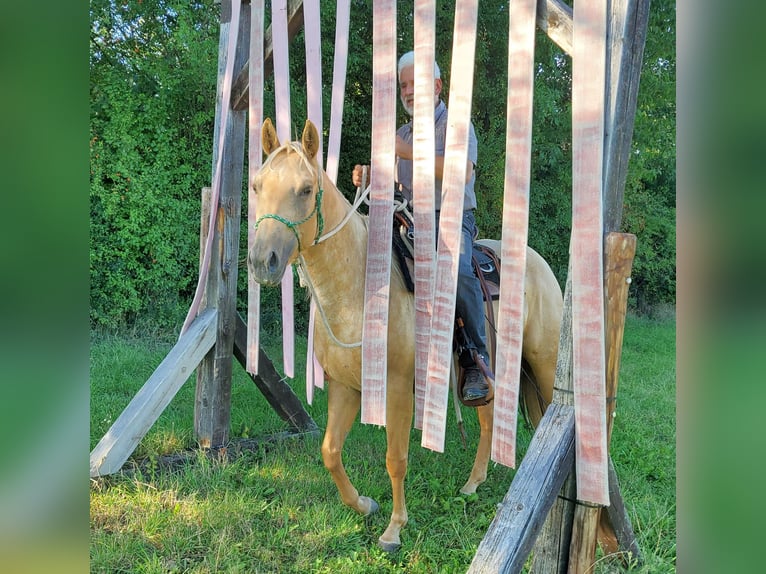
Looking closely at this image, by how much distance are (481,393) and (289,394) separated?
2130mm

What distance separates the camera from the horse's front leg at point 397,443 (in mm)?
3229

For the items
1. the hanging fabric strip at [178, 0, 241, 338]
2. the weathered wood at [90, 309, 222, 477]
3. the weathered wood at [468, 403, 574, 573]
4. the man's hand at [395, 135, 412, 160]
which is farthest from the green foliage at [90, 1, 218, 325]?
the weathered wood at [468, 403, 574, 573]

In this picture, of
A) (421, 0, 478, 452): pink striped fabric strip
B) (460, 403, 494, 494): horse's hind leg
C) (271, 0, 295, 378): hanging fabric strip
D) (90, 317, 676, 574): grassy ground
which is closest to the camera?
(421, 0, 478, 452): pink striped fabric strip

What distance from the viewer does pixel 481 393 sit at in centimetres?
317

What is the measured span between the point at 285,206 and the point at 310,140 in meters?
0.39

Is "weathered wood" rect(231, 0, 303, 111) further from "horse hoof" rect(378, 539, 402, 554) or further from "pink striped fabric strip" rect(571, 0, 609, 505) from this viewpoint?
"horse hoof" rect(378, 539, 402, 554)

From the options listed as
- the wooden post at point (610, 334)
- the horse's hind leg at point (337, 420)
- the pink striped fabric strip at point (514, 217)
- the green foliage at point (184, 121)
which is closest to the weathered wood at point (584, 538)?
the wooden post at point (610, 334)

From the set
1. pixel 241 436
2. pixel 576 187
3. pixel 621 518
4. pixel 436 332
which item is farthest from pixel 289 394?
pixel 576 187

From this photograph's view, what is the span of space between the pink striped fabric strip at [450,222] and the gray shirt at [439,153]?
0.40 metres

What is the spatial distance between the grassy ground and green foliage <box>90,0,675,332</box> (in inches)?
115

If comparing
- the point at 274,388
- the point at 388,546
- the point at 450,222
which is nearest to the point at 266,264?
the point at 450,222

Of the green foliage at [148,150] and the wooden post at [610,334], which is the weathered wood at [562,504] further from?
the green foliage at [148,150]

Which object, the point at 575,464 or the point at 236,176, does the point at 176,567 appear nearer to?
the point at 575,464

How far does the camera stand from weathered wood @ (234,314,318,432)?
4473 millimetres
